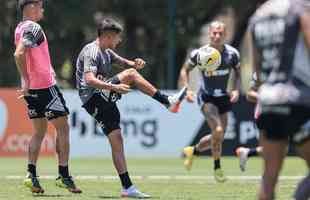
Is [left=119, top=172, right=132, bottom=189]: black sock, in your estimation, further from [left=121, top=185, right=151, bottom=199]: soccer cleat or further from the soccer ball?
the soccer ball

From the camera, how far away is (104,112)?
11828 millimetres

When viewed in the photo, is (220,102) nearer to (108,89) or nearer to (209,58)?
(209,58)

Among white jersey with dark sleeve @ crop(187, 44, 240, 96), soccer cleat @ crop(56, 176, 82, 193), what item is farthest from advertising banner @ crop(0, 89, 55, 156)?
soccer cleat @ crop(56, 176, 82, 193)

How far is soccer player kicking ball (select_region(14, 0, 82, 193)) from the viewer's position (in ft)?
38.4

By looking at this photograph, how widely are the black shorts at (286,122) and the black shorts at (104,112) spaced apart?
4682mm

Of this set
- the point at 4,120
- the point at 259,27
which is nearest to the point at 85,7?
the point at 4,120

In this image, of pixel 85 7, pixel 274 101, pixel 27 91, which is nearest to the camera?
pixel 274 101

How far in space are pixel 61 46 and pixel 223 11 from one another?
226 inches

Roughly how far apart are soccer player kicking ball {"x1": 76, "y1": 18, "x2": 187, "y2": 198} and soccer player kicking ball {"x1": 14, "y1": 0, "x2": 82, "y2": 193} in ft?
1.22

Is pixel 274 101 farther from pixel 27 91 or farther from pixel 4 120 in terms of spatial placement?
pixel 4 120

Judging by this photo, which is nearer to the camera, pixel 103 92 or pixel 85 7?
pixel 103 92

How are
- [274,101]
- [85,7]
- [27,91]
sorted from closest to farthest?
[274,101] < [27,91] < [85,7]

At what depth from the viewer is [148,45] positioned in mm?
34844

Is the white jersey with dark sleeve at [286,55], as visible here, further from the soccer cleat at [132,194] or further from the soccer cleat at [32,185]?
the soccer cleat at [32,185]
